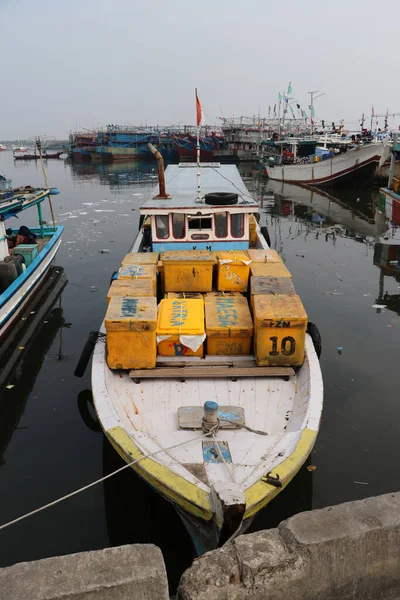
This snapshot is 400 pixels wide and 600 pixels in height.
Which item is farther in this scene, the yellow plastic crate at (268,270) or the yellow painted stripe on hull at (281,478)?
the yellow plastic crate at (268,270)

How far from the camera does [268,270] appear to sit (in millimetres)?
8828

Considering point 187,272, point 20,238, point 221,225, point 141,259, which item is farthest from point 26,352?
point 20,238

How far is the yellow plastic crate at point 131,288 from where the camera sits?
7863 millimetres

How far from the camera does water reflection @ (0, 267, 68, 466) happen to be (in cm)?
842

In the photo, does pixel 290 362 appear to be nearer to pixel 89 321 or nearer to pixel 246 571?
pixel 246 571

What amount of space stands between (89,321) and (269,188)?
98.3 feet

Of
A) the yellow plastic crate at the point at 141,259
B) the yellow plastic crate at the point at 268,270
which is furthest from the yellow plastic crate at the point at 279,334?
the yellow plastic crate at the point at 141,259

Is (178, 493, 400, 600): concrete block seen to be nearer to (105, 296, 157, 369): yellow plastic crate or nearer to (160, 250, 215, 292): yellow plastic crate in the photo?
(105, 296, 157, 369): yellow plastic crate

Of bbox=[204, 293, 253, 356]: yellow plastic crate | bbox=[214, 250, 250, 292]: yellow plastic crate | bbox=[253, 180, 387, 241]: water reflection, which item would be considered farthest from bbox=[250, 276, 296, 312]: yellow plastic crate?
bbox=[253, 180, 387, 241]: water reflection

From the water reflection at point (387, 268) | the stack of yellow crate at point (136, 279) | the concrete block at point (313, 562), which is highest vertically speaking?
the stack of yellow crate at point (136, 279)

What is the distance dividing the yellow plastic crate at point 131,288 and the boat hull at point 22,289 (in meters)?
4.45

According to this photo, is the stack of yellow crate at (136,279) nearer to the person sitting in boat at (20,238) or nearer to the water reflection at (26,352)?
the water reflection at (26,352)

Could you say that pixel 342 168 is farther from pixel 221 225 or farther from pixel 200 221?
pixel 200 221

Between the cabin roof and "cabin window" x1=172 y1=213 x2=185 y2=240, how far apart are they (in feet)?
0.88
